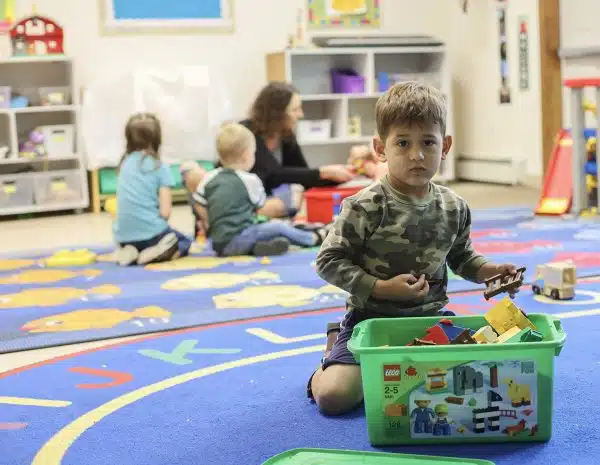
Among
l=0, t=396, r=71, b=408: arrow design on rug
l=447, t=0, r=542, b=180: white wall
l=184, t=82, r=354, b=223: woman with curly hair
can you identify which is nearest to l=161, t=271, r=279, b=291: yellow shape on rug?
l=184, t=82, r=354, b=223: woman with curly hair

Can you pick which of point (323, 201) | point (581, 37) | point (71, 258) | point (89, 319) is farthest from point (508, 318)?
point (581, 37)

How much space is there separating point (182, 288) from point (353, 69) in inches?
141

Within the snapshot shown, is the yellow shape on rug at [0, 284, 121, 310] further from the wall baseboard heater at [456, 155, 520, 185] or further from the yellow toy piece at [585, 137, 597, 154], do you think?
the wall baseboard heater at [456, 155, 520, 185]

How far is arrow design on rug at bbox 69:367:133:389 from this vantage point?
6.80 feet

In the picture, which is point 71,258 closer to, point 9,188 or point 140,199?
point 140,199

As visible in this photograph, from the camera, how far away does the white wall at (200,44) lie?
231 inches

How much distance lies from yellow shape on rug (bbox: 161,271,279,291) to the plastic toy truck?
0.94 m

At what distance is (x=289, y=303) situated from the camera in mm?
2850

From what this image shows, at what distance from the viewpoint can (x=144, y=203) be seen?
3.78m

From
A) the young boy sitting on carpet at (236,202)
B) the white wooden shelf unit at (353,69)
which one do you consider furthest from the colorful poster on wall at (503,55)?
the young boy sitting on carpet at (236,202)

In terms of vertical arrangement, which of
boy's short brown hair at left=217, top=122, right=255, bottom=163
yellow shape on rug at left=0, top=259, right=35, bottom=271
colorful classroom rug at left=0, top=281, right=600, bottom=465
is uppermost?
boy's short brown hair at left=217, top=122, right=255, bottom=163

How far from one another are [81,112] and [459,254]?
13.4 feet

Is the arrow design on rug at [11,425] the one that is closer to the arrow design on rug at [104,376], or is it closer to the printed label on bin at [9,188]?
the arrow design on rug at [104,376]

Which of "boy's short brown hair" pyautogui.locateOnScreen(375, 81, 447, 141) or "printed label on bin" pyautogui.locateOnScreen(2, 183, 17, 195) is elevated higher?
"boy's short brown hair" pyautogui.locateOnScreen(375, 81, 447, 141)
